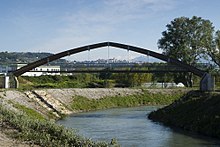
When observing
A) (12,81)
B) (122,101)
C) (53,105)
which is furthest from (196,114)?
(12,81)

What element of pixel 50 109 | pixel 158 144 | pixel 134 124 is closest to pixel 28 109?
pixel 50 109

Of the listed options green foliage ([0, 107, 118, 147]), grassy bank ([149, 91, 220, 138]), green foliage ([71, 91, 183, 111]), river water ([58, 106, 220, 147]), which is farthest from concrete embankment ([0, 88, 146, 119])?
green foliage ([0, 107, 118, 147])

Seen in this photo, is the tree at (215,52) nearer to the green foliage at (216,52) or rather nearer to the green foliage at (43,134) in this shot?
the green foliage at (216,52)

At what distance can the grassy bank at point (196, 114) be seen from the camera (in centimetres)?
3319

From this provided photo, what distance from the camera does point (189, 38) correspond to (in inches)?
2798

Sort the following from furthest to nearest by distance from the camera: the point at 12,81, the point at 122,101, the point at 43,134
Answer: the point at 122,101 < the point at 12,81 < the point at 43,134

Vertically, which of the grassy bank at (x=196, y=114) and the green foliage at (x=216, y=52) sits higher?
the green foliage at (x=216, y=52)

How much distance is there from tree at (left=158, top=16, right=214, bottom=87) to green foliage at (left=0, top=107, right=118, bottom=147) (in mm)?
47683

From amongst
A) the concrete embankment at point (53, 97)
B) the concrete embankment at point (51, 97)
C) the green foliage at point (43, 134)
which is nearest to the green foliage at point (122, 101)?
the concrete embankment at point (53, 97)

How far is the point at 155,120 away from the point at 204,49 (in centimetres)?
2977

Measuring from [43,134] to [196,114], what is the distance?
19.5m

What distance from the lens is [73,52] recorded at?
60.0 m

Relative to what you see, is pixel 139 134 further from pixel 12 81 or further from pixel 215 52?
pixel 215 52

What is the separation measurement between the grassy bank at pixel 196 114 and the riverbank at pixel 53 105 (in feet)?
36.9
